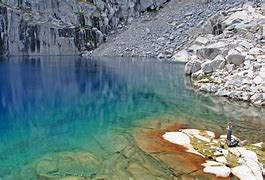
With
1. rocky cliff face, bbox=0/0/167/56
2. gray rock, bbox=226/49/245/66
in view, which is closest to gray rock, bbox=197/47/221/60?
gray rock, bbox=226/49/245/66

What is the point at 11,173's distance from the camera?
19.2 meters

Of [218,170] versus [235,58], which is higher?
[235,58]

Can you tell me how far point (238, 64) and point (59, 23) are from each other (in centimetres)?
7099

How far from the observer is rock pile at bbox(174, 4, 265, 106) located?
132 ft

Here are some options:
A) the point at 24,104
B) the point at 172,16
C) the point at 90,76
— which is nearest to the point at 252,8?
the point at 172,16

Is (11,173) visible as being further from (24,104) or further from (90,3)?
(90,3)

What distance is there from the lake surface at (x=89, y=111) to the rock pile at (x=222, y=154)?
285 cm

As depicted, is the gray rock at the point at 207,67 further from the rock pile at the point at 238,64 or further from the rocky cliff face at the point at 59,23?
the rocky cliff face at the point at 59,23

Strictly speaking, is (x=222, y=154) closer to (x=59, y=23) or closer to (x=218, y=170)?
(x=218, y=170)

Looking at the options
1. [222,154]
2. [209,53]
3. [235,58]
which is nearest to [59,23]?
[209,53]

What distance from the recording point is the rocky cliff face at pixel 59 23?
10050cm

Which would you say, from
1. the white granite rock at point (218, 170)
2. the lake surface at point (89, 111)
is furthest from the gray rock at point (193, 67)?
the white granite rock at point (218, 170)

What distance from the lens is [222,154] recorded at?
69.9 feet

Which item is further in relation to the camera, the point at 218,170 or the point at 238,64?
the point at 238,64
